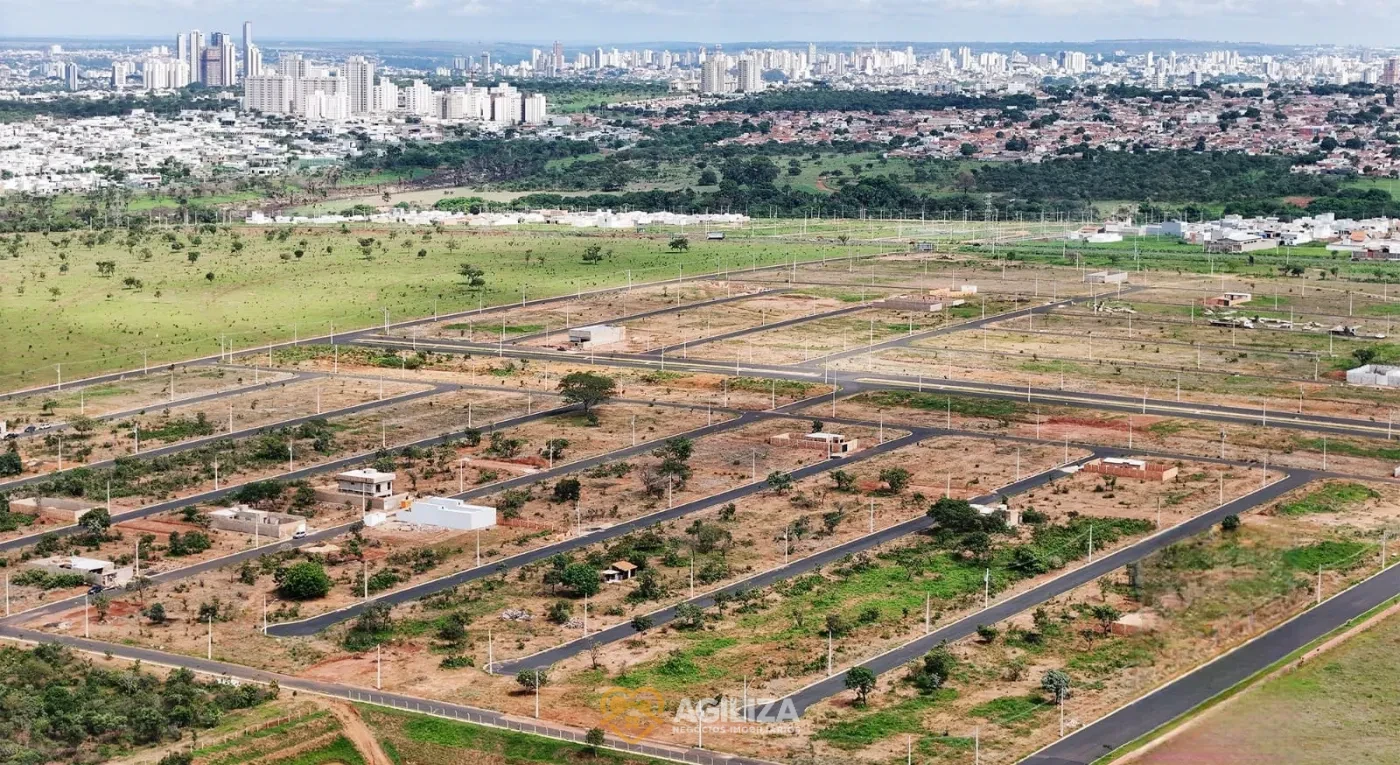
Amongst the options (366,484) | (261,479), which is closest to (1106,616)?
(366,484)

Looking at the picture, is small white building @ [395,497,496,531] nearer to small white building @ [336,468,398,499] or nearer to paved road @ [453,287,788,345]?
small white building @ [336,468,398,499]

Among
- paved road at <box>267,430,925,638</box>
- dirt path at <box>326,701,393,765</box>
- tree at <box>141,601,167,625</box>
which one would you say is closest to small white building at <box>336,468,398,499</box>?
paved road at <box>267,430,925,638</box>

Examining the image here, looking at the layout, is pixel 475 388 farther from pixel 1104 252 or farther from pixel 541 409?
pixel 1104 252

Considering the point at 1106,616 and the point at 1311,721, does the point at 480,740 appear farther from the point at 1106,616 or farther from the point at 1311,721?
the point at 1311,721

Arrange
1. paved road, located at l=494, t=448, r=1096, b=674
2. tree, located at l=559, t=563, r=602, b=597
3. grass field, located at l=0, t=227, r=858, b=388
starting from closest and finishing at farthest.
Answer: paved road, located at l=494, t=448, r=1096, b=674
tree, located at l=559, t=563, r=602, b=597
grass field, located at l=0, t=227, r=858, b=388

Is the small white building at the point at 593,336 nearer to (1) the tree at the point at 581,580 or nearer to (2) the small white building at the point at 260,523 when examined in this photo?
(2) the small white building at the point at 260,523

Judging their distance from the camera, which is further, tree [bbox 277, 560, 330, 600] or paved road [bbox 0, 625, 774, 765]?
tree [bbox 277, 560, 330, 600]
